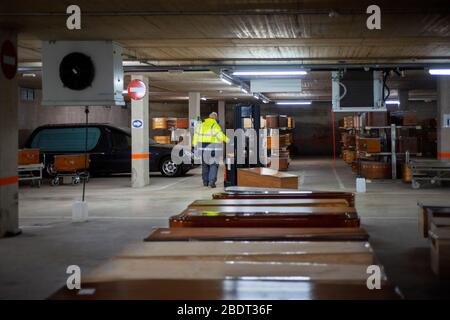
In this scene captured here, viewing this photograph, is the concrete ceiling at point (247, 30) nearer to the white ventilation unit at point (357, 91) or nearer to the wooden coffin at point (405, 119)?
the white ventilation unit at point (357, 91)

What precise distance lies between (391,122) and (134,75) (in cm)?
773

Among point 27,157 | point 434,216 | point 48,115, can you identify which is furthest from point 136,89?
point 434,216

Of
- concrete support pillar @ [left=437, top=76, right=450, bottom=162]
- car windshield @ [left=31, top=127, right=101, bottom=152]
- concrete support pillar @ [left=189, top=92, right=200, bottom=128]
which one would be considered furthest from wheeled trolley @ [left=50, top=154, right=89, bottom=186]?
concrete support pillar @ [left=437, top=76, right=450, bottom=162]

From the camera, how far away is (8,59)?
26.5ft

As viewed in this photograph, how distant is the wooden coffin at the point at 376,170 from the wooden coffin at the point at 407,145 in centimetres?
63

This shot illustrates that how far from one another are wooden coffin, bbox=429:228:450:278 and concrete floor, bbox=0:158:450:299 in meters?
0.14

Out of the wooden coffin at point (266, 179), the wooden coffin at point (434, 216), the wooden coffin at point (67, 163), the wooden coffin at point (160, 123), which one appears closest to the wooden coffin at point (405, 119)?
the wooden coffin at point (266, 179)

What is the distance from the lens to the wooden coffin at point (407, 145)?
16.5 m

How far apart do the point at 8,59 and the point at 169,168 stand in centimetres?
1041

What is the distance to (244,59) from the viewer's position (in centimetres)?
1270

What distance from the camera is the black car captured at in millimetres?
17812

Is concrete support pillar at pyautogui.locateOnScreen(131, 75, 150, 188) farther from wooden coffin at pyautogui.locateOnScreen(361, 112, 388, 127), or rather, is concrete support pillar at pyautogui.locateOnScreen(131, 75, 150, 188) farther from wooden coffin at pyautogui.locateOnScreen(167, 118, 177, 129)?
wooden coffin at pyautogui.locateOnScreen(167, 118, 177, 129)
